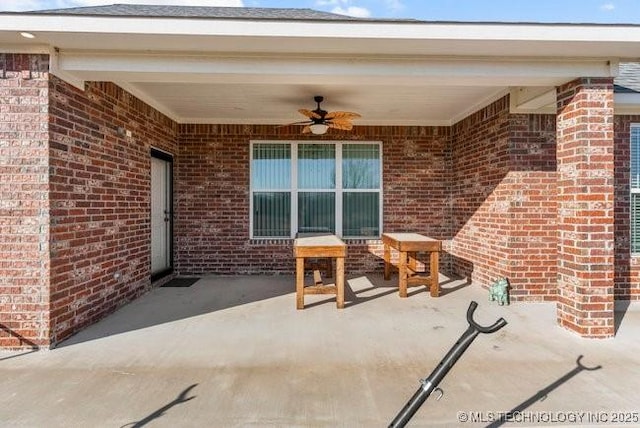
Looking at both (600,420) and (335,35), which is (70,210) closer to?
(335,35)

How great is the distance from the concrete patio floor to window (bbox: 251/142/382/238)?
2.66 meters

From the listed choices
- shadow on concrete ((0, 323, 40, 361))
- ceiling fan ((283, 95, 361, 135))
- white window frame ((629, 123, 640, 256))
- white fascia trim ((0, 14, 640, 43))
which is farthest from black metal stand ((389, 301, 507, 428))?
white window frame ((629, 123, 640, 256))

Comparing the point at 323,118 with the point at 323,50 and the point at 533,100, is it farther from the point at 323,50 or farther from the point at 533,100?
the point at 533,100

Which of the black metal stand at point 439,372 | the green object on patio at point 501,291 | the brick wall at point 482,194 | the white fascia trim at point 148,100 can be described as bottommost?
the green object on patio at point 501,291

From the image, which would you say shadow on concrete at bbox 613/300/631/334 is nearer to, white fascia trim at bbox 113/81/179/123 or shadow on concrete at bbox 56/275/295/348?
shadow on concrete at bbox 56/275/295/348

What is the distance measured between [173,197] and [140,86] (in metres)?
2.42

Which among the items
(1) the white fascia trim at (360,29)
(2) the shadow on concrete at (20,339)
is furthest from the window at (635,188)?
(2) the shadow on concrete at (20,339)

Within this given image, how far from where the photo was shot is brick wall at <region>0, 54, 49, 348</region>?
3408 mm

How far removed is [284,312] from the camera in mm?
4594

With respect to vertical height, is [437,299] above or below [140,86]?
below

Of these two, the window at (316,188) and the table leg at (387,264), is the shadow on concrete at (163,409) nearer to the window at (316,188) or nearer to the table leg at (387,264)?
the table leg at (387,264)

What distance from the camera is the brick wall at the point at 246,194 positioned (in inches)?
273

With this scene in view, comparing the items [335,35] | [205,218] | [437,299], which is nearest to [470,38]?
[335,35]

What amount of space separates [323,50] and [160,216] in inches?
174
